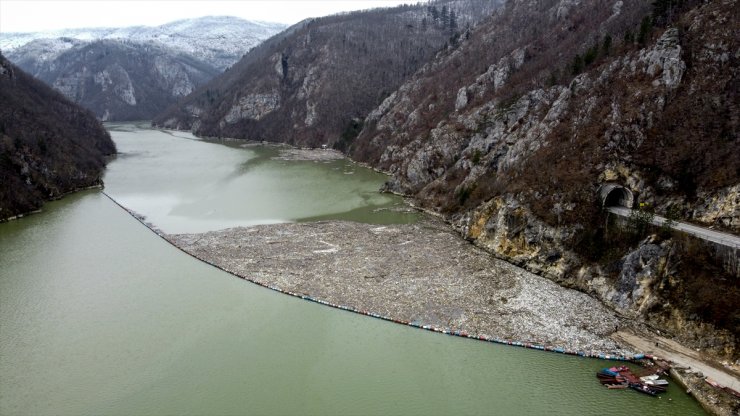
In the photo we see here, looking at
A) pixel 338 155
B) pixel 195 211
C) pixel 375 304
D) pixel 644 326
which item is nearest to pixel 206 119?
pixel 338 155

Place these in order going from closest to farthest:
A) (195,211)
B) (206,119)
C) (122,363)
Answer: (122,363)
(195,211)
(206,119)

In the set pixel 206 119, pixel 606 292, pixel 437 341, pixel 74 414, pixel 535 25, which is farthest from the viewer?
pixel 206 119

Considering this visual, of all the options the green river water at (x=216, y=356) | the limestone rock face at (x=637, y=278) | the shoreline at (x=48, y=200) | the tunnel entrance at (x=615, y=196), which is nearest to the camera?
the green river water at (x=216, y=356)

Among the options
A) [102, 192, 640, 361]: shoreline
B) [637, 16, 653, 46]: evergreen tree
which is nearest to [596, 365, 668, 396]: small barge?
[102, 192, 640, 361]: shoreline

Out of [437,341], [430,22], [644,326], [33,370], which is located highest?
[430,22]

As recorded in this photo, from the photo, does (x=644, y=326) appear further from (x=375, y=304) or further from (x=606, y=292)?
(x=375, y=304)

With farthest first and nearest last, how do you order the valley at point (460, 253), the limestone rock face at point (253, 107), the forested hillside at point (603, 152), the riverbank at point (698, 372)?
the limestone rock face at point (253, 107) → the forested hillside at point (603, 152) → the valley at point (460, 253) → the riverbank at point (698, 372)

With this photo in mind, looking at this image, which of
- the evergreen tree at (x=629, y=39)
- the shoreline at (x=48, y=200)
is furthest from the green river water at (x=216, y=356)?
the evergreen tree at (x=629, y=39)

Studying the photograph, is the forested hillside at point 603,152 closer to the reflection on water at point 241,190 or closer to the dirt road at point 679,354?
the dirt road at point 679,354
